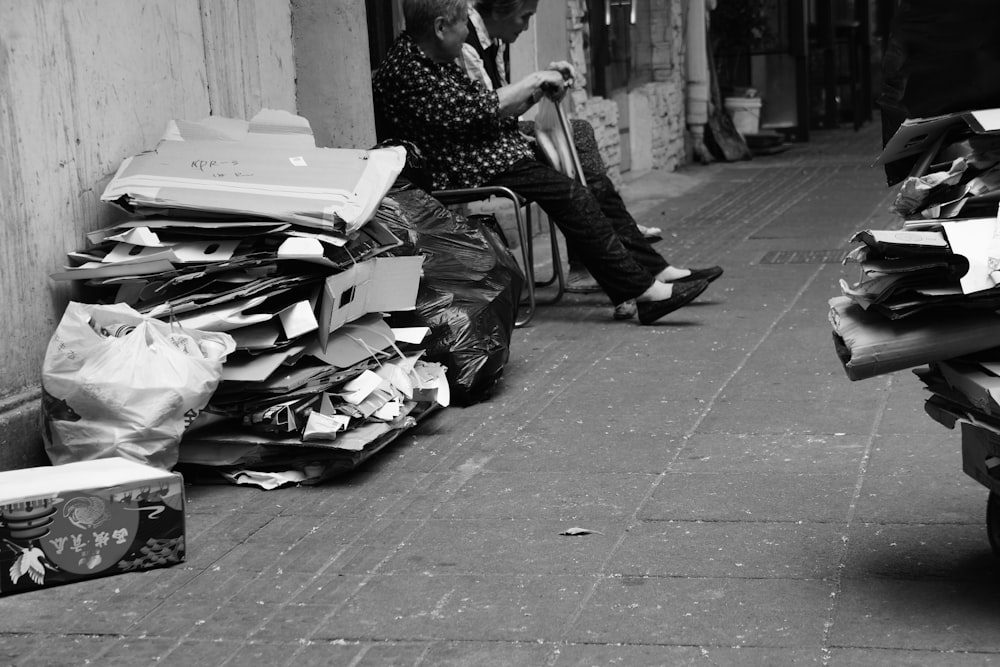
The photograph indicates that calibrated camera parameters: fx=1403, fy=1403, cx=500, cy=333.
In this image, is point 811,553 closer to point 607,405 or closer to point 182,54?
point 607,405

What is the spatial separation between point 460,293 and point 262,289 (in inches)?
48.5

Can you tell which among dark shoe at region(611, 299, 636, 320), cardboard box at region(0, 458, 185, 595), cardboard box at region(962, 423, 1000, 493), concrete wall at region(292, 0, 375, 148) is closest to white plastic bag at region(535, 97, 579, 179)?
dark shoe at region(611, 299, 636, 320)

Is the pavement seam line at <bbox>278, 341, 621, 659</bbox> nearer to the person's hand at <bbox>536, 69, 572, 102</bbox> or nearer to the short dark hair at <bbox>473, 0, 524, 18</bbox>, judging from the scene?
the person's hand at <bbox>536, 69, 572, 102</bbox>

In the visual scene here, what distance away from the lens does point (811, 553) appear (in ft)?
11.3

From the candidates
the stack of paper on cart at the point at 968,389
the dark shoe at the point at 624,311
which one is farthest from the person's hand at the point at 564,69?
the stack of paper on cart at the point at 968,389

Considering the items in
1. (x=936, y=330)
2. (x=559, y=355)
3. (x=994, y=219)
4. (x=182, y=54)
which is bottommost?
(x=559, y=355)

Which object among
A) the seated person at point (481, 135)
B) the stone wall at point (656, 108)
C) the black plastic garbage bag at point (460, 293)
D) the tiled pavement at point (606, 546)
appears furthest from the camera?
the stone wall at point (656, 108)

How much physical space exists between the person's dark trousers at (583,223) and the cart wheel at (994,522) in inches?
131

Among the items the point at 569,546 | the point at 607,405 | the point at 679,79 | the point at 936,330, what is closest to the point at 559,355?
the point at 607,405

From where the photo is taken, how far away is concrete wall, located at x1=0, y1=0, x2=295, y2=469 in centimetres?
424

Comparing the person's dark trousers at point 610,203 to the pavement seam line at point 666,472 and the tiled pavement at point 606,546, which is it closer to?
the pavement seam line at point 666,472

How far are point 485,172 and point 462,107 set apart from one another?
0.36 metres

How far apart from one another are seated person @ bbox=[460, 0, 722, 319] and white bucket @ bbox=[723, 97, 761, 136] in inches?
350

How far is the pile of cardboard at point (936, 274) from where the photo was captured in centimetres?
279
